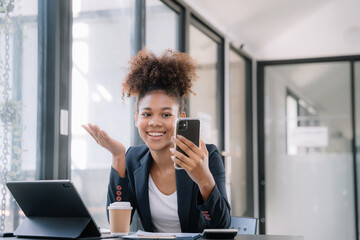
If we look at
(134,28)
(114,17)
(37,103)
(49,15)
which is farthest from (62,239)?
(134,28)

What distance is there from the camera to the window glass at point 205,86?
413 centimetres

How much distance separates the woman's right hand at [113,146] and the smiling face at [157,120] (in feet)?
0.32

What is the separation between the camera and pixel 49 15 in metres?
2.28

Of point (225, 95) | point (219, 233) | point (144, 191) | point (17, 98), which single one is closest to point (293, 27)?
point (225, 95)

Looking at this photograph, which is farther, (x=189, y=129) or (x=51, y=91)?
(x=51, y=91)

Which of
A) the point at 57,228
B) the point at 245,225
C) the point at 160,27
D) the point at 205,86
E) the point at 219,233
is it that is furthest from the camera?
the point at 205,86

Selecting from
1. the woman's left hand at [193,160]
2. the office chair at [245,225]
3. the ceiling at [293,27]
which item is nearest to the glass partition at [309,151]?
the ceiling at [293,27]

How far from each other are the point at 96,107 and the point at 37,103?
51cm

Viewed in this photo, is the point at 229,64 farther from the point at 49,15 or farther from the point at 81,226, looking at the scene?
the point at 81,226

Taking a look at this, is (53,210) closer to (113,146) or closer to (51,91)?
(113,146)

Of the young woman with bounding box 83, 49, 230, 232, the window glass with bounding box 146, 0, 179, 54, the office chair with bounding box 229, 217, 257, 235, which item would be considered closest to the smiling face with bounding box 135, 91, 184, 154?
the young woman with bounding box 83, 49, 230, 232

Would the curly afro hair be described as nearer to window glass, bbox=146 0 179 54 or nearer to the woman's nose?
the woman's nose

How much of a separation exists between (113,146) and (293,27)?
4233mm

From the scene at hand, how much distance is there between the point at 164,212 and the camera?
6.02 feet
